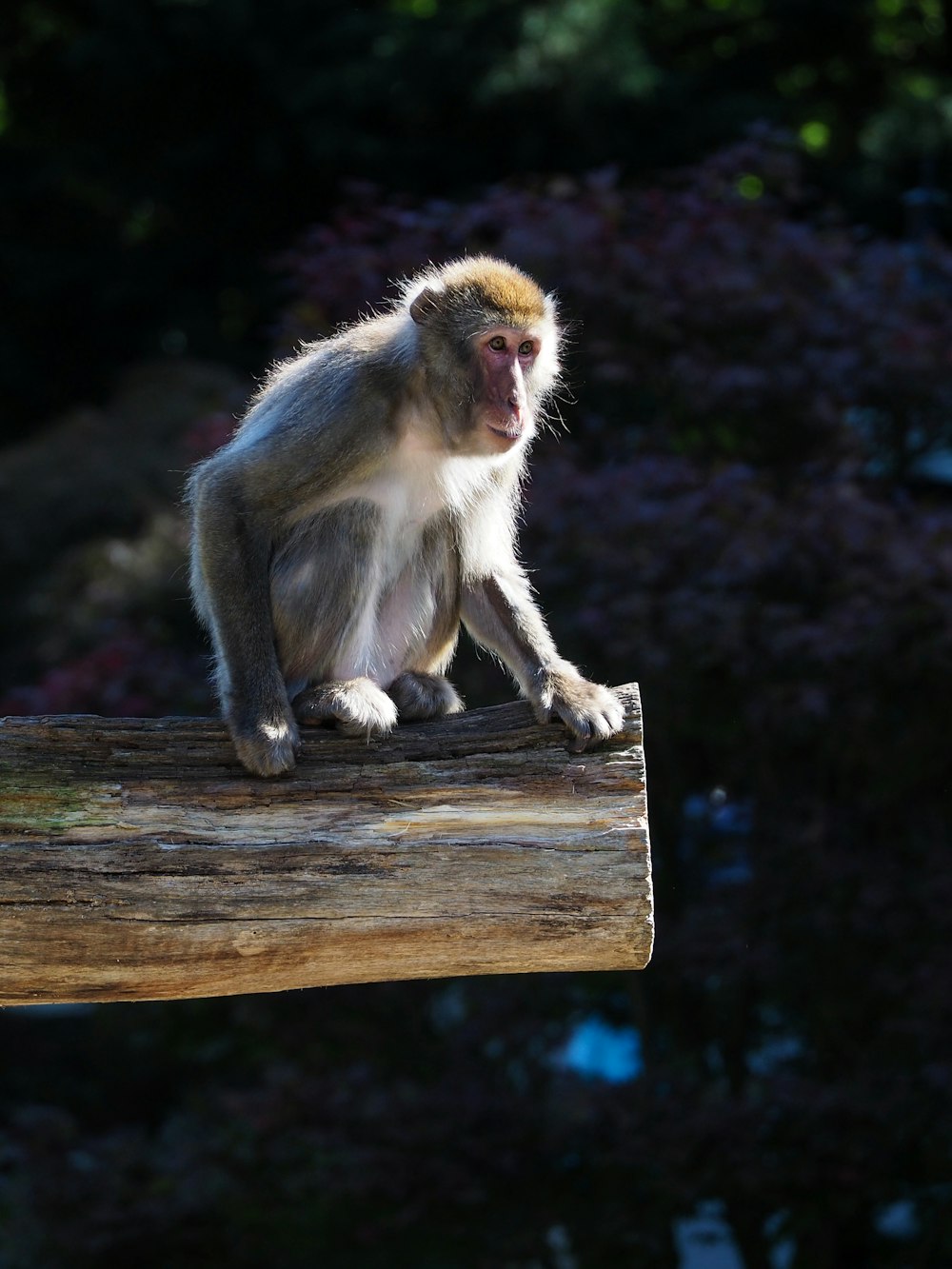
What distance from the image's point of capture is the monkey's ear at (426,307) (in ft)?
13.1

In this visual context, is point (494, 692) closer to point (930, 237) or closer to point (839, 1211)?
point (839, 1211)

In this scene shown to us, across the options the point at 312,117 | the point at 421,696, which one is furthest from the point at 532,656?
the point at 312,117

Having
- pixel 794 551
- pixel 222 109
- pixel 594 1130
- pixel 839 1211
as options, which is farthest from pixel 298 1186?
pixel 222 109

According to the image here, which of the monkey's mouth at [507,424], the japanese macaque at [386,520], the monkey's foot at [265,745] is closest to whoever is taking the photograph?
the monkey's foot at [265,745]

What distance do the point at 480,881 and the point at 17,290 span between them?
344 inches

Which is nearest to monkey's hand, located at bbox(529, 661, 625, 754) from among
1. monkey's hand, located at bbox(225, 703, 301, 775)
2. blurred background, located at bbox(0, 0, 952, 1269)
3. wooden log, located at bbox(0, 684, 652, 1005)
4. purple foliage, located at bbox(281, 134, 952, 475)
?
wooden log, located at bbox(0, 684, 652, 1005)

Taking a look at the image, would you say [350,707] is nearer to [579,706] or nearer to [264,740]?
[264,740]

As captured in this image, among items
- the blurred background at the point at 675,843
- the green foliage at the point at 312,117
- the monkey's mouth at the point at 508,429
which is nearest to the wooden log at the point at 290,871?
the monkey's mouth at the point at 508,429

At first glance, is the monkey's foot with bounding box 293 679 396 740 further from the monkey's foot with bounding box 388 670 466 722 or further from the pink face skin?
the pink face skin

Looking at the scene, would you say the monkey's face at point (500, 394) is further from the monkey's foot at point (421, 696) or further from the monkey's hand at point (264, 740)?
the monkey's hand at point (264, 740)

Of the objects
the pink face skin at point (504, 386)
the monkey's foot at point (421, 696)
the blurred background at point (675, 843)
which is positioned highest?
the pink face skin at point (504, 386)

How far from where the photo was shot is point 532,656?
4.02 m

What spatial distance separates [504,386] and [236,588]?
0.83 meters

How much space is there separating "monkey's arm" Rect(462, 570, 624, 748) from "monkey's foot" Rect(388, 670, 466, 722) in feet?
0.60
